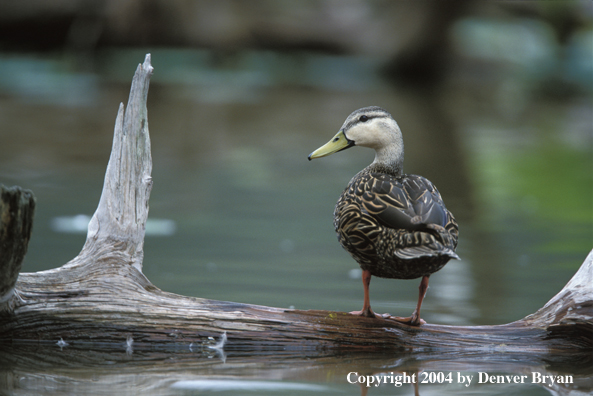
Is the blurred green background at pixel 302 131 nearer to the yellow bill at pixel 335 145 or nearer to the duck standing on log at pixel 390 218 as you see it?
the duck standing on log at pixel 390 218

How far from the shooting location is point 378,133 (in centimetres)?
392

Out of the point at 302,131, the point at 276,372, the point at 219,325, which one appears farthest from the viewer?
the point at 302,131

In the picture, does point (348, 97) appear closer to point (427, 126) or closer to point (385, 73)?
point (427, 126)

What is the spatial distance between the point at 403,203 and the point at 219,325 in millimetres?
944

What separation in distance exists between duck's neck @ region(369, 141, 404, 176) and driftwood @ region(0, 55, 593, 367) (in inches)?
30.5

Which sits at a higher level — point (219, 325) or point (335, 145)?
point (335, 145)

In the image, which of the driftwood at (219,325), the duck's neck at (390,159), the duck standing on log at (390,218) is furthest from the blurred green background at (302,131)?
the duck's neck at (390,159)

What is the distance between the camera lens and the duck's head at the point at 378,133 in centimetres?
391

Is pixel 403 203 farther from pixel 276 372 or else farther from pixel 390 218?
pixel 276 372

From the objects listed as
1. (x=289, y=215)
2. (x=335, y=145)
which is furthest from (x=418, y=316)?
(x=289, y=215)

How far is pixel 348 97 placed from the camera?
15.5m

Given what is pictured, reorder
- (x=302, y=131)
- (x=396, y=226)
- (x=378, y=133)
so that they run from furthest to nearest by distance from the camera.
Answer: (x=302, y=131)
(x=378, y=133)
(x=396, y=226)

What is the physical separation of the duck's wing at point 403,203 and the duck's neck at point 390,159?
0.63ft

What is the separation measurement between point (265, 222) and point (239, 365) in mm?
3130
